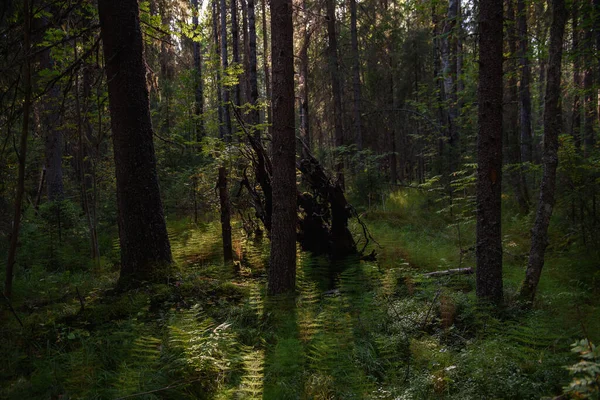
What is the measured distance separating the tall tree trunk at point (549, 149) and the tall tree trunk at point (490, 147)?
24.4 inches

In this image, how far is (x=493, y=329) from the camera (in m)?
4.45

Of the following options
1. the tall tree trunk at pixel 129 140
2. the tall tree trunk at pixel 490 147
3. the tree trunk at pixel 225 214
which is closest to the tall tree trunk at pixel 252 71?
the tree trunk at pixel 225 214

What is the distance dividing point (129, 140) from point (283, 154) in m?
2.37

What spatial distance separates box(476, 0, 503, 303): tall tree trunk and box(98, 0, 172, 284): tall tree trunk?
4.75m

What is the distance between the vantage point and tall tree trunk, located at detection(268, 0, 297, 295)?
19.8 ft

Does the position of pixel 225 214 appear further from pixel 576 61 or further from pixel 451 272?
pixel 576 61

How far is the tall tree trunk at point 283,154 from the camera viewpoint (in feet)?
19.8

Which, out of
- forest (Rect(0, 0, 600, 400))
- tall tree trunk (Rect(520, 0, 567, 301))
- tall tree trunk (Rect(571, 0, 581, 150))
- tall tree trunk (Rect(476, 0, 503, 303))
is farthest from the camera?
tall tree trunk (Rect(571, 0, 581, 150))

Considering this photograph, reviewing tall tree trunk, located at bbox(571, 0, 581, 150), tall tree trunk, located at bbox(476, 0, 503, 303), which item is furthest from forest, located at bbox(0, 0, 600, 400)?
tall tree trunk, located at bbox(571, 0, 581, 150)

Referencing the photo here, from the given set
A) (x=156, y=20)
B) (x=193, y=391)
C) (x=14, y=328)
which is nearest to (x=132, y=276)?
(x=14, y=328)

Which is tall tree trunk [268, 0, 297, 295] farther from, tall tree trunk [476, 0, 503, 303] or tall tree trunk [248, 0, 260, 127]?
tall tree trunk [248, 0, 260, 127]

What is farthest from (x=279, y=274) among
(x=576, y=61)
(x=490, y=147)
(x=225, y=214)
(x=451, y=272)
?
(x=576, y=61)

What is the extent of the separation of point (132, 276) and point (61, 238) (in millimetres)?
5386

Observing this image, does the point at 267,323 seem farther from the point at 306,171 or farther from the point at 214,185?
the point at 214,185
